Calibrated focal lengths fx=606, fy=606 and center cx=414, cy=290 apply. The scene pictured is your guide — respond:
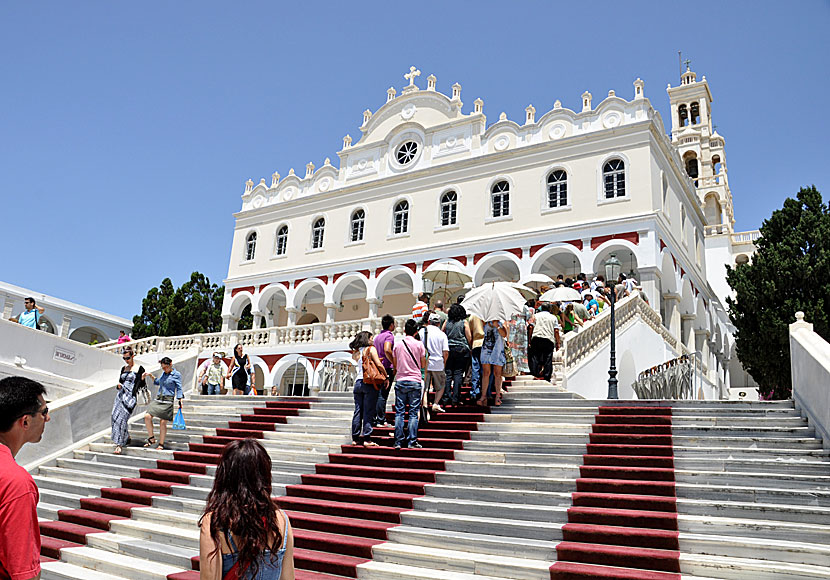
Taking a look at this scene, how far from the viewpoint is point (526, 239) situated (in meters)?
22.6

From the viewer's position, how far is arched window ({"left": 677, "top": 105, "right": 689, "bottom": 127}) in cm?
4446

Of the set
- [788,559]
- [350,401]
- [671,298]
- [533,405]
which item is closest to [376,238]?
[671,298]

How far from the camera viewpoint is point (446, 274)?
777 inches

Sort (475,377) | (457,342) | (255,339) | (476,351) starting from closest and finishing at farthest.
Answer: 1. (457,342)
2. (476,351)
3. (475,377)
4. (255,339)

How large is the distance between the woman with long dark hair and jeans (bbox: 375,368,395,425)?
595 cm

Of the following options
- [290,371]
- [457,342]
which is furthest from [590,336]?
→ [290,371]

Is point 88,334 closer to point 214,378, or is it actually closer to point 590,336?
point 214,378

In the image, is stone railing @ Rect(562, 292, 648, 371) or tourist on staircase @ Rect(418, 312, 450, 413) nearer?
tourist on staircase @ Rect(418, 312, 450, 413)

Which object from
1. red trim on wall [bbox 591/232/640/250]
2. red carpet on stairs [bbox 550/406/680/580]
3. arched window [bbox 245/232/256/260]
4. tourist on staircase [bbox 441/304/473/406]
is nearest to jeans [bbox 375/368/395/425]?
tourist on staircase [bbox 441/304/473/406]

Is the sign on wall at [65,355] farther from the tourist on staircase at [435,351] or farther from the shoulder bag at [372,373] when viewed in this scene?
the tourist on staircase at [435,351]

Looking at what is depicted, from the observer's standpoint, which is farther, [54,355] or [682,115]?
[682,115]

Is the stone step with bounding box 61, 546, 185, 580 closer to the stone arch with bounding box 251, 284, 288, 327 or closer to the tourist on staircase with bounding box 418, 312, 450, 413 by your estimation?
the tourist on staircase with bounding box 418, 312, 450, 413

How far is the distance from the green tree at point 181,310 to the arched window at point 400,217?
46.9 feet

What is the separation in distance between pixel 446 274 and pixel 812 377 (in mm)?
13386
